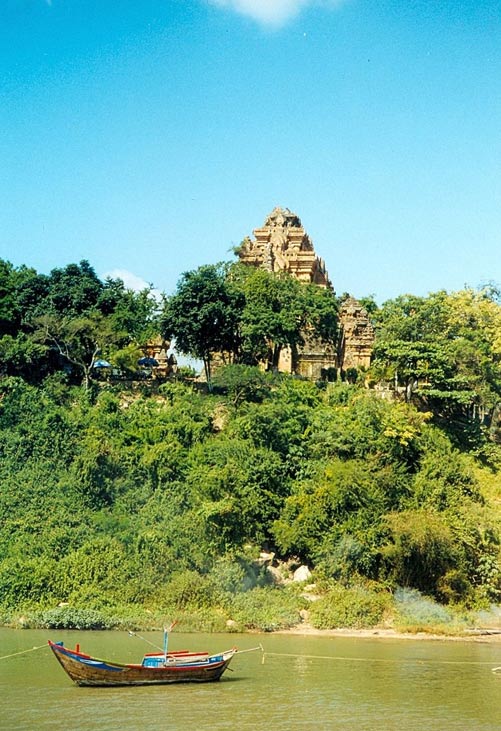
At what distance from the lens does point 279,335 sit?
135ft

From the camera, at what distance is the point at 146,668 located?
2108cm

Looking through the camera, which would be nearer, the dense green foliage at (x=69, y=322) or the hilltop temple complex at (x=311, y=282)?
the dense green foliage at (x=69, y=322)

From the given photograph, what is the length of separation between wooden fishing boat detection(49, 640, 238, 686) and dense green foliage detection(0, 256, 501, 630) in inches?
308

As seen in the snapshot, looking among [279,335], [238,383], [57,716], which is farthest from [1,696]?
[279,335]

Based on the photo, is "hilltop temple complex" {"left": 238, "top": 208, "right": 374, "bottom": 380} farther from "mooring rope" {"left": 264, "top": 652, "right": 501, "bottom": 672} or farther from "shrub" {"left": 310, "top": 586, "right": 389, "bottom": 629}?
"mooring rope" {"left": 264, "top": 652, "right": 501, "bottom": 672}

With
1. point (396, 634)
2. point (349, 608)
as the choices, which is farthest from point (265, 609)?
point (396, 634)

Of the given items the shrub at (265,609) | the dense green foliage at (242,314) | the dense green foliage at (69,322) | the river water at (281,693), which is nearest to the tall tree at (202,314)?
the dense green foliage at (242,314)

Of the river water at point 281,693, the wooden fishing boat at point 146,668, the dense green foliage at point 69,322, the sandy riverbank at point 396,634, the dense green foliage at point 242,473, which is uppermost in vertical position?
the dense green foliage at point 69,322

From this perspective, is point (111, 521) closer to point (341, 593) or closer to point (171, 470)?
point (171, 470)

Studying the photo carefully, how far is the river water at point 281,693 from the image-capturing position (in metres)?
18.5

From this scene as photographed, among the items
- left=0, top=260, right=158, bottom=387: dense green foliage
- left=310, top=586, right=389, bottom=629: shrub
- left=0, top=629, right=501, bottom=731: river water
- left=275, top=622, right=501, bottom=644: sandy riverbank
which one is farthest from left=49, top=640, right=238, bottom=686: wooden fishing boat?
left=0, top=260, right=158, bottom=387: dense green foliage

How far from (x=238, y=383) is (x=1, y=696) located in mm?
20202

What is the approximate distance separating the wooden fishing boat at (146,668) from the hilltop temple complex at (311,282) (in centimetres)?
2344

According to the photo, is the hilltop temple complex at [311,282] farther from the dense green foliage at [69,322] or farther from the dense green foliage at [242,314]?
the dense green foliage at [69,322]
